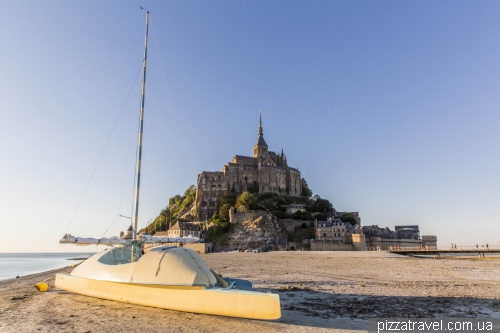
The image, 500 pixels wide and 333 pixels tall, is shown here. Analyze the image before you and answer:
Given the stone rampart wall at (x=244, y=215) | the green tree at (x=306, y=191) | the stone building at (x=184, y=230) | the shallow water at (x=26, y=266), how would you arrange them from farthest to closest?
1. the green tree at (x=306, y=191)
2. the stone rampart wall at (x=244, y=215)
3. the stone building at (x=184, y=230)
4. the shallow water at (x=26, y=266)

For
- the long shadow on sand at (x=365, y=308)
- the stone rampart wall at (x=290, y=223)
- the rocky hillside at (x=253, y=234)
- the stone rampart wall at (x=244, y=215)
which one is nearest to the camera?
the long shadow on sand at (x=365, y=308)

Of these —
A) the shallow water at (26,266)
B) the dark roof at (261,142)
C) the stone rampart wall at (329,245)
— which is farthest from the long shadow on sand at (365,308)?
the dark roof at (261,142)

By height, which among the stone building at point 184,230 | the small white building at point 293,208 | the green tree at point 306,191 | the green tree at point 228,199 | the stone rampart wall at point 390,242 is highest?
the green tree at point 306,191

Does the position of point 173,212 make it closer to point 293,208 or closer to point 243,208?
point 243,208

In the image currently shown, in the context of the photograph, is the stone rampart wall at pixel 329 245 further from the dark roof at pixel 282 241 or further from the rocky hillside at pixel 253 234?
the rocky hillside at pixel 253 234

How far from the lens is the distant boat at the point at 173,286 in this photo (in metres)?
6.51

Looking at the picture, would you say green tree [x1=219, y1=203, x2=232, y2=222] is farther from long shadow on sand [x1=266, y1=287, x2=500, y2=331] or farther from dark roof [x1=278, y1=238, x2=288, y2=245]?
long shadow on sand [x1=266, y1=287, x2=500, y2=331]

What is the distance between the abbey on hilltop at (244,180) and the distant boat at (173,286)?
2403 inches

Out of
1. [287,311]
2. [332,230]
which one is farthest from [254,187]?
[287,311]

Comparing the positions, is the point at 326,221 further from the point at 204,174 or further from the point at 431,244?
the point at 204,174

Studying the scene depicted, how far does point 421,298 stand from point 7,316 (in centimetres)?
1159

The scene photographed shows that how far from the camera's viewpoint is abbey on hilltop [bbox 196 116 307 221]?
7331 cm

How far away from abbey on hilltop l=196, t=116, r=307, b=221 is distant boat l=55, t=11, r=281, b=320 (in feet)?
200

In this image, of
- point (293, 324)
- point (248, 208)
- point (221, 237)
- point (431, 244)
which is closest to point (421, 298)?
point (293, 324)
